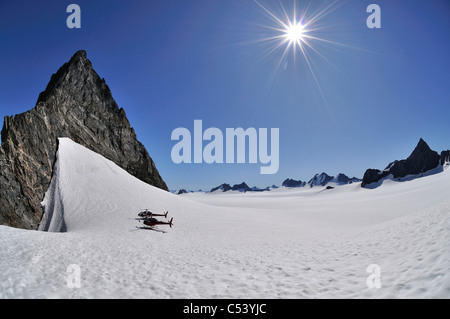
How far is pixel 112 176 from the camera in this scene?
126ft

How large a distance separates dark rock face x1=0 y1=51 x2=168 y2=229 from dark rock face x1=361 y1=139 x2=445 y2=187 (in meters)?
143

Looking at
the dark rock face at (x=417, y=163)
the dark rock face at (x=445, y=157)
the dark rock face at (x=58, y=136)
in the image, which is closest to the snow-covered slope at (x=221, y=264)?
the dark rock face at (x=58, y=136)

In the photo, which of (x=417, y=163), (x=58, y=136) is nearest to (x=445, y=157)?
(x=417, y=163)

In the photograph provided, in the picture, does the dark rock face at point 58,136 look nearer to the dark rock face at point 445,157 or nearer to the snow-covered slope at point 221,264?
the snow-covered slope at point 221,264

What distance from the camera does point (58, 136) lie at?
4244cm

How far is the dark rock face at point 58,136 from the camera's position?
93.1 feet

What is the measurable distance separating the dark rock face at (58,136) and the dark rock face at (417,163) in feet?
470

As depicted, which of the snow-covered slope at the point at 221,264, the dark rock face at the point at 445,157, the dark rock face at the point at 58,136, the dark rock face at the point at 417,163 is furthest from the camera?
the dark rock face at the point at 417,163

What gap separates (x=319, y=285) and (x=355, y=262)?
141 inches

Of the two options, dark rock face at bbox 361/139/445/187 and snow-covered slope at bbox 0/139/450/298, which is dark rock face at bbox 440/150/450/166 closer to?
dark rock face at bbox 361/139/445/187

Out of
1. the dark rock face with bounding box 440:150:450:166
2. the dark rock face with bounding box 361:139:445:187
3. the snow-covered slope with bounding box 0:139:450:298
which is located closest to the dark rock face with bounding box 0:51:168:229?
the snow-covered slope with bounding box 0:139:450:298

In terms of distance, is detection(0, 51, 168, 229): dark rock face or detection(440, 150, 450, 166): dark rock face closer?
detection(0, 51, 168, 229): dark rock face

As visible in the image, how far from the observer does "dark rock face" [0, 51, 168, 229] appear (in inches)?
1117

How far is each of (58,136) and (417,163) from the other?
172346mm
